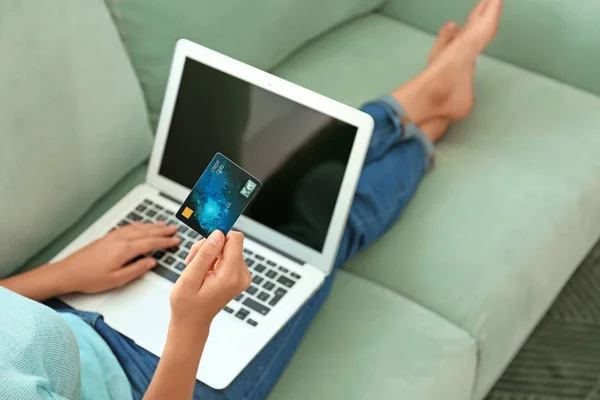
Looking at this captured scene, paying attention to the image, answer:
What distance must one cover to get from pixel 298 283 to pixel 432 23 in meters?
0.80

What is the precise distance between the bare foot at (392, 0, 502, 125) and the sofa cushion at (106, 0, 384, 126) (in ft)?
0.86

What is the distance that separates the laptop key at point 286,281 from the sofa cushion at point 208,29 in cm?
40

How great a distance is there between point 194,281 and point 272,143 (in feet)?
1.16

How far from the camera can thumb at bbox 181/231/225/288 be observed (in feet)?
2.08

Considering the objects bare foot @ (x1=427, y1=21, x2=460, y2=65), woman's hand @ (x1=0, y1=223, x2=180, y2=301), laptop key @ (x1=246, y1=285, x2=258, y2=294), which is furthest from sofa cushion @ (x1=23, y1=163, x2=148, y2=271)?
bare foot @ (x1=427, y1=21, x2=460, y2=65)

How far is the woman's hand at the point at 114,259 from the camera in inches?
35.3

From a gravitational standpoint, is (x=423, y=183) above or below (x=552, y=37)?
below

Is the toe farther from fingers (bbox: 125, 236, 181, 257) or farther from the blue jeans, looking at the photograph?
fingers (bbox: 125, 236, 181, 257)

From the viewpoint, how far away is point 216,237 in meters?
0.66

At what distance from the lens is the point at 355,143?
89 centimetres

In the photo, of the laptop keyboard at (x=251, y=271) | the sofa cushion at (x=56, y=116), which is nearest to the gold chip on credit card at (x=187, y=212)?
the laptop keyboard at (x=251, y=271)

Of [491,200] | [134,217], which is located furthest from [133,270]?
[491,200]

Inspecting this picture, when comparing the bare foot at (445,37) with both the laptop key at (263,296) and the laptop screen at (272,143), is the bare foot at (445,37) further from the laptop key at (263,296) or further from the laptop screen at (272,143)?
the laptop key at (263,296)

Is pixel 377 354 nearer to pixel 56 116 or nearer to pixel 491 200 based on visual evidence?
pixel 491 200
